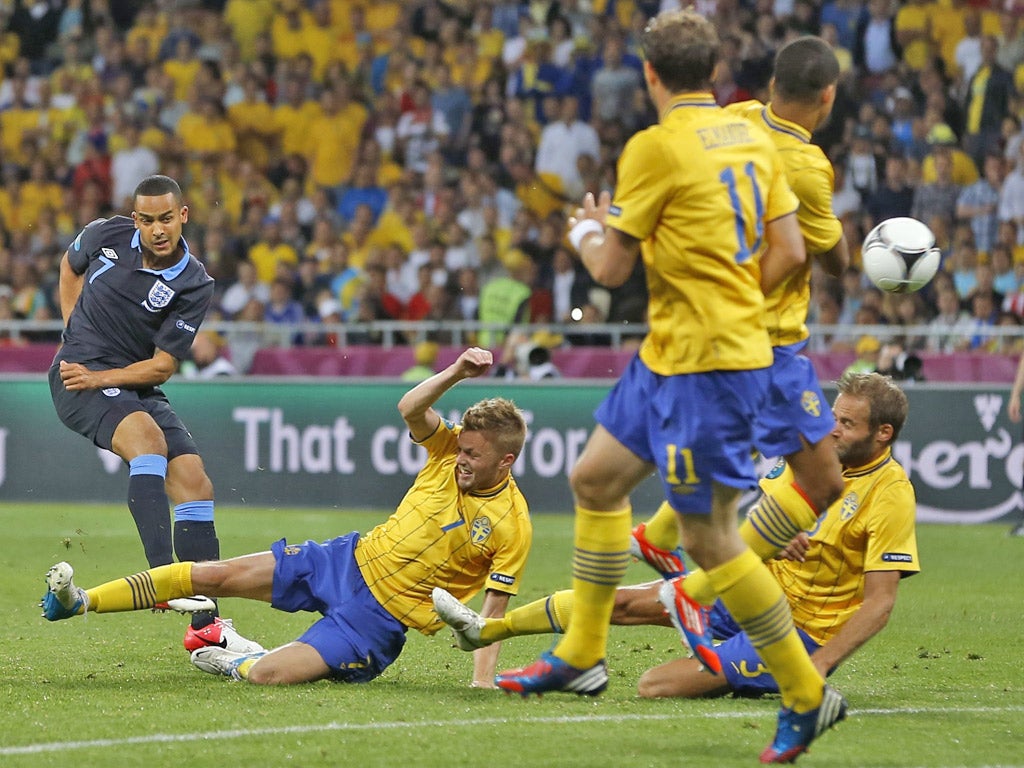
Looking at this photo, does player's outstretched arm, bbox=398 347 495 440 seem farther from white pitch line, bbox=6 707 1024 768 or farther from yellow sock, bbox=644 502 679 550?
white pitch line, bbox=6 707 1024 768

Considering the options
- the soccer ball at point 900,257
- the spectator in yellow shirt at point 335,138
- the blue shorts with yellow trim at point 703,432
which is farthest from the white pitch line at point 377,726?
the spectator in yellow shirt at point 335,138

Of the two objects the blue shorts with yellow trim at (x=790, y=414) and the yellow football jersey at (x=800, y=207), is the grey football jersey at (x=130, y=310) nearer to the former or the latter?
the yellow football jersey at (x=800, y=207)

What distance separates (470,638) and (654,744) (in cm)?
97

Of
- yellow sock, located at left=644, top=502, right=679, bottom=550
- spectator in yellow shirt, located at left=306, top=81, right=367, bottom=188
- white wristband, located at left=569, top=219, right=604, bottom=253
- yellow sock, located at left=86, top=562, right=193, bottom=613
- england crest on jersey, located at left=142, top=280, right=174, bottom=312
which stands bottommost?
yellow sock, located at left=86, top=562, right=193, bottom=613

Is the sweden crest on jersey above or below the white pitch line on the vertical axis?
above

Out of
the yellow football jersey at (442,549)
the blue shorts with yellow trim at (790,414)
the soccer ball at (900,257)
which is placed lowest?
the yellow football jersey at (442,549)

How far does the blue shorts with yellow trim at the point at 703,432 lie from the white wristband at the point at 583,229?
1.72 ft

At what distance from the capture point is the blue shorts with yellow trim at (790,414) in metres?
5.39

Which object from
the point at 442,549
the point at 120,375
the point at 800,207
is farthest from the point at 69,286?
the point at 800,207

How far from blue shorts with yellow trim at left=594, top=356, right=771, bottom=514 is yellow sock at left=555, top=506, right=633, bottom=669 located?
314 millimetres

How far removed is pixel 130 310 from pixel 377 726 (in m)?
3.13

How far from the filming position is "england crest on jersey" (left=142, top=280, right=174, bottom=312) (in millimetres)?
7777

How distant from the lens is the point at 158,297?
7.78 metres

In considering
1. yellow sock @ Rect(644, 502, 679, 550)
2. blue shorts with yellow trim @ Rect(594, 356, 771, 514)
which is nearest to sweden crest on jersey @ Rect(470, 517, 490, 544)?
yellow sock @ Rect(644, 502, 679, 550)
